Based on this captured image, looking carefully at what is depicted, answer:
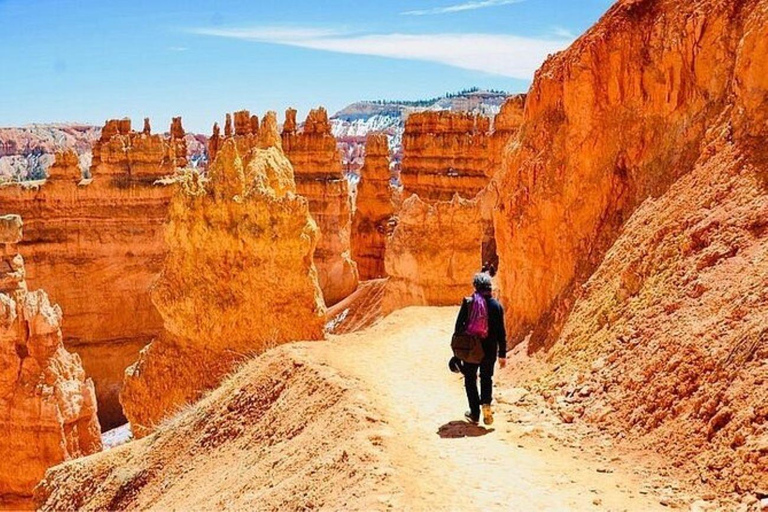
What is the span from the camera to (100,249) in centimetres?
2583

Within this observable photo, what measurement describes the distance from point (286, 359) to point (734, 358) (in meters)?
5.07

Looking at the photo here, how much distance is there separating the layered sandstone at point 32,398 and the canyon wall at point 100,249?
8.74m

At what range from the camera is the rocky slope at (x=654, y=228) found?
550 centimetres

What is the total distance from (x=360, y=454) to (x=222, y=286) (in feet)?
25.2

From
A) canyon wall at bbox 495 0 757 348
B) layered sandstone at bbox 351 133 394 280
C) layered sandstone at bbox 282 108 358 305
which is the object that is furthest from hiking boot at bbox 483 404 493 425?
layered sandstone at bbox 351 133 394 280

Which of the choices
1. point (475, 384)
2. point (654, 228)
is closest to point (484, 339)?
point (475, 384)

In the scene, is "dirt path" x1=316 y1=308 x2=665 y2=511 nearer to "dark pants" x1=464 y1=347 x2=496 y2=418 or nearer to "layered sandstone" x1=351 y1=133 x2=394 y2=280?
"dark pants" x1=464 y1=347 x2=496 y2=418

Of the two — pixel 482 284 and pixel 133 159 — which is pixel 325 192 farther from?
pixel 482 284

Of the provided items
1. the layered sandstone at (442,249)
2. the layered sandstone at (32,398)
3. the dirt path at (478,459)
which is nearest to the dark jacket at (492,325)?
the dirt path at (478,459)

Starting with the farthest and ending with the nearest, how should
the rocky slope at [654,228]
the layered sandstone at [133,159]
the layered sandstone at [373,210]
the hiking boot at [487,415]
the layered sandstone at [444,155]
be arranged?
the layered sandstone at [373,210] → the layered sandstone at [444,155] → the layered sandstone at [133,159] → the hiking boot at [487,415] → the rocky slope at [654,228]

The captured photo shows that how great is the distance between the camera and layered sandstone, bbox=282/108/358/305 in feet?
90.6

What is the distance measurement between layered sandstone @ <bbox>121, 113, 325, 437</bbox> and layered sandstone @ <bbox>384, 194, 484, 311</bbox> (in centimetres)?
514

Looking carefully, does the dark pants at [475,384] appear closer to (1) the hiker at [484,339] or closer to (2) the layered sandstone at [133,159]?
(1) the hiker at [484,339]

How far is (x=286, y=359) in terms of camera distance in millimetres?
8969
